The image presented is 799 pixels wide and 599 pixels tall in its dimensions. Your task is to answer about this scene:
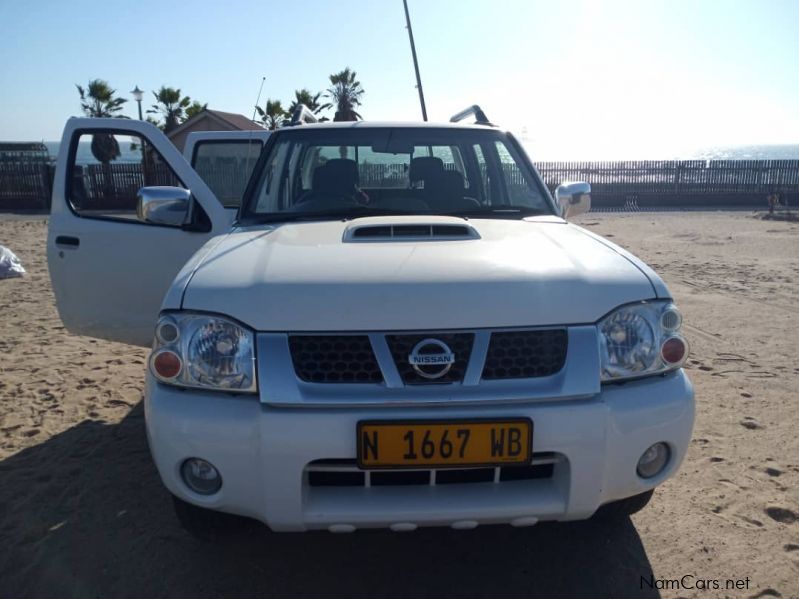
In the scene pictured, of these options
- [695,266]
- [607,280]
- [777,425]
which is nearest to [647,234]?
[695,266]

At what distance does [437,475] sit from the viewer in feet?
7.16

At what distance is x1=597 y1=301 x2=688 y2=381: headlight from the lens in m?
2.21

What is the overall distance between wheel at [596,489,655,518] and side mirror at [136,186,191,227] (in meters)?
2.62

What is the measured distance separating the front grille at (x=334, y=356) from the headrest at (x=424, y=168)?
5.31 feet

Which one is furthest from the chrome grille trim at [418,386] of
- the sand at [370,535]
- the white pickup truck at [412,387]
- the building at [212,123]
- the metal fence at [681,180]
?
the metal fence at [681,180]

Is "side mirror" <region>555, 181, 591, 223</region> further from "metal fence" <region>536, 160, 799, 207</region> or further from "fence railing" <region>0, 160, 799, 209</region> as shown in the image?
"metal fence" <region>536, 160, 799, 207</region>

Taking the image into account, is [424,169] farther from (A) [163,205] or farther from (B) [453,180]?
(A) [163,205]

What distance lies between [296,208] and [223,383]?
140cm

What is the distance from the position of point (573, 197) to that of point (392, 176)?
1085 millimetres

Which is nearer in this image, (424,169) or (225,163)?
(424,169)

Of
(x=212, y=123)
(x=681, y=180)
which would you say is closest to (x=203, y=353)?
(x=212, y=123)

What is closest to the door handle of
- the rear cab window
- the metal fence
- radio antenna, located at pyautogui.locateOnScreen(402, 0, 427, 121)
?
the rear cab window

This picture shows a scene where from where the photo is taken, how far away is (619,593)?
2.43 metres

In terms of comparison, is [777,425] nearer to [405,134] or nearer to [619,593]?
[619,593]
